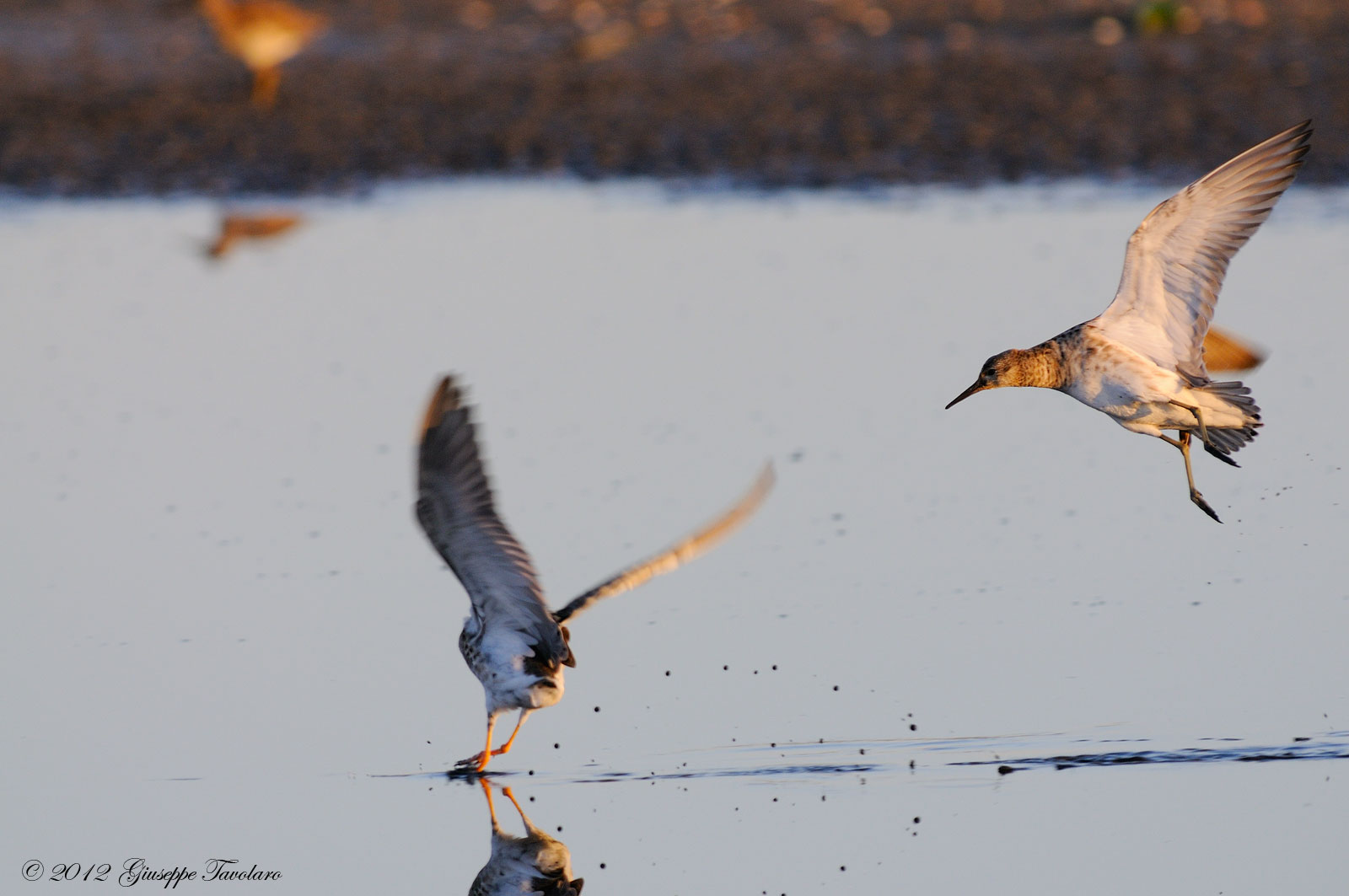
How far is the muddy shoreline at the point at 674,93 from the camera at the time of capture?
55.8 feet

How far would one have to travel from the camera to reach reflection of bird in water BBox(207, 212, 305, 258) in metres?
15.1

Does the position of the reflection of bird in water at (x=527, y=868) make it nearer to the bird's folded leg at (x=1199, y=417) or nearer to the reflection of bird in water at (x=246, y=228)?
the bird's folded leg at (x=1199, y=417)

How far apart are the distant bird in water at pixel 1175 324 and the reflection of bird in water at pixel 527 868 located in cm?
224

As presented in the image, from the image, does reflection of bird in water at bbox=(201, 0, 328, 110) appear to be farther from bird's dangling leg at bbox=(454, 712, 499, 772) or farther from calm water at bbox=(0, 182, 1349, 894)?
bird's dangling leg at bbox=(454, 712, 499, 772)

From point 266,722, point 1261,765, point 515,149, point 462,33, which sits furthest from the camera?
point 462,33

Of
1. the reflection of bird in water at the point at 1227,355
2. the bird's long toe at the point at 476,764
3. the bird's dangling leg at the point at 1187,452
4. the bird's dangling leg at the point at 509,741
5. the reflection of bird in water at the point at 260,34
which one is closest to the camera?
the bird's long toe at the point at 476,764

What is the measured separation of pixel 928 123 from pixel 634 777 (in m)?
11.6

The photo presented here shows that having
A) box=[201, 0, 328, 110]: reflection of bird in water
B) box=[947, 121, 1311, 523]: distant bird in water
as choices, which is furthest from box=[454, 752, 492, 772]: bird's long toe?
box=[201, 0, 328, 110]: reflection of bird in water

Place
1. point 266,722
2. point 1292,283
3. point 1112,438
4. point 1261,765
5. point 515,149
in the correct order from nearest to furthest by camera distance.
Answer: point 1261,765, point 266,722, point 1112,438, point 1292,283, point 515,149

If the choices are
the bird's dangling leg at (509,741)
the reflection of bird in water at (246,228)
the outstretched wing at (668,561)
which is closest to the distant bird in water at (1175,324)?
the outstretched wing at (668,561)

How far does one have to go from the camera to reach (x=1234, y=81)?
17969 mm

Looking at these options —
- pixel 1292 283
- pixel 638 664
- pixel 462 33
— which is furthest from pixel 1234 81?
pixel 638 664

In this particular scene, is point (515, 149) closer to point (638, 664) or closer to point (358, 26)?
point (358, 26)

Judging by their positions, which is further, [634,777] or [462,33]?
[462,33]
